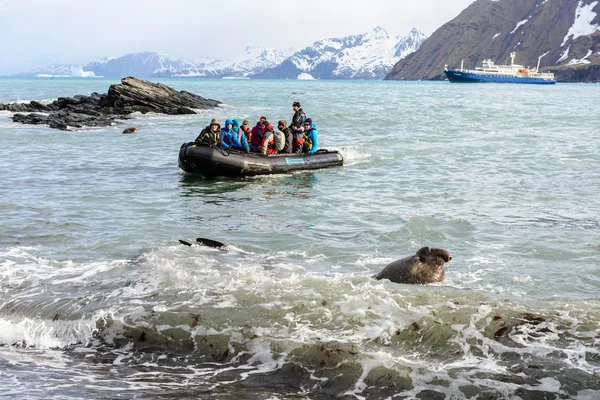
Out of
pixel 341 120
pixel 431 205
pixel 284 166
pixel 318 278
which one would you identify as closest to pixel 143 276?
pixel 318 278

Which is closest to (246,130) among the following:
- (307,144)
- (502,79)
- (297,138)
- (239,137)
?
(239,137)

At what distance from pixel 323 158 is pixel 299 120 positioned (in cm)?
140

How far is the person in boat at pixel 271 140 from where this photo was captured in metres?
18.9

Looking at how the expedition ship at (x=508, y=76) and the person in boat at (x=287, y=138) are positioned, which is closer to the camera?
the person in boat at (x=287, y=138)

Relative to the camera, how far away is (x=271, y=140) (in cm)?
1905

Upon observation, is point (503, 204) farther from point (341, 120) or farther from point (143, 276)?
point (341, 120)

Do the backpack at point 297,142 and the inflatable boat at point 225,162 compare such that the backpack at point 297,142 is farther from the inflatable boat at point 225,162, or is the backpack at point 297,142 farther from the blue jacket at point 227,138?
the blue jacket at point 227,138

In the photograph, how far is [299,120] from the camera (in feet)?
65.1

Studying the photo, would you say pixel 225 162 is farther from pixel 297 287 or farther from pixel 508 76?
pixel 508 76

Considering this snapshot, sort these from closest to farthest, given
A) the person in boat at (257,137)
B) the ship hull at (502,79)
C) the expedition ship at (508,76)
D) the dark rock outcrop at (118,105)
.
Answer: the person in boat at (257,137) → the dark rock outcrop at (118,105) → the ship hull at (502,79) → the expedition ship at (508,76)

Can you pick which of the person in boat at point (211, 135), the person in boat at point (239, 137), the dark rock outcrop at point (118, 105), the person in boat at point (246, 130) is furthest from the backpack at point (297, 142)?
the dark rock outcrop at point (118, 105)

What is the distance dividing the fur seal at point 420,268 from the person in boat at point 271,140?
10168mm

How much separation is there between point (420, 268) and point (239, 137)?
10.5 meters

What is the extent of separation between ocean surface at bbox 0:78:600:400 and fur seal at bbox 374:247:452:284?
211 millimetres
